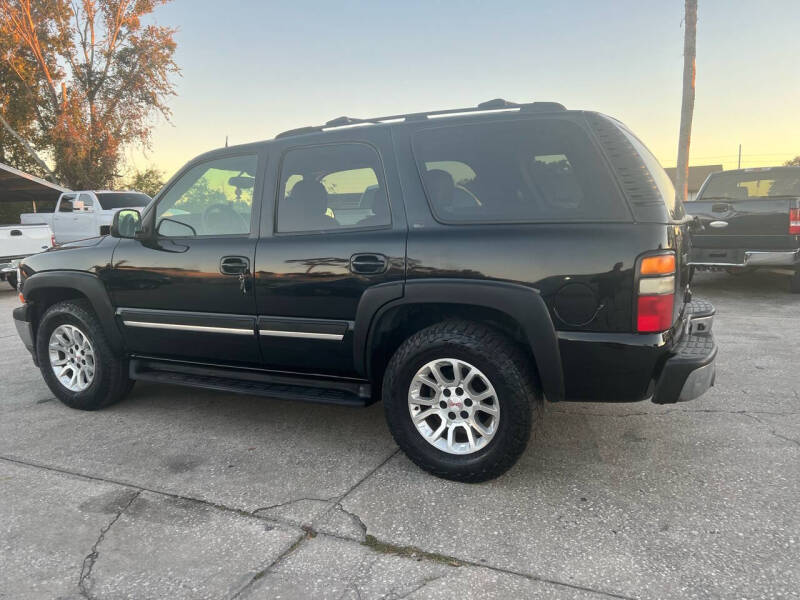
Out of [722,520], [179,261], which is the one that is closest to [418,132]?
[179,261]

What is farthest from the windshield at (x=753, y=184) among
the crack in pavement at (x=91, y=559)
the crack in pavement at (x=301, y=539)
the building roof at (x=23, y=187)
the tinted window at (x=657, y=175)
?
the building roof at (x=23, y=187)

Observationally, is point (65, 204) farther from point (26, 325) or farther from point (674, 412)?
point (674, 412)

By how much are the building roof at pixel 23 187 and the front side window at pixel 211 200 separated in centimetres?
1379

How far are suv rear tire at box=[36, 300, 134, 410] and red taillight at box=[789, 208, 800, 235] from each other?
791 centimetres

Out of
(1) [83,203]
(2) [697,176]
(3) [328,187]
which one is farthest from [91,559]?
(2) [697,176]

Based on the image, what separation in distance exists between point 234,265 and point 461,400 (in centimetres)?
154

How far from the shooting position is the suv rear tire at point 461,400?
113 inches

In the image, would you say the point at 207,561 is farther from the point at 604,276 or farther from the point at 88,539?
the point at 604,276

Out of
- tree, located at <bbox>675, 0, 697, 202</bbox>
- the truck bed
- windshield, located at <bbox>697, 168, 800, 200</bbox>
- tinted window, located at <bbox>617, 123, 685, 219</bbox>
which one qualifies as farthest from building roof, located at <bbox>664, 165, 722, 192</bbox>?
tinted window, located at <bbox>617, 123, 685, 219</bbox>

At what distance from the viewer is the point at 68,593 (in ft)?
7.24

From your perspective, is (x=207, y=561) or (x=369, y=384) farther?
(x=369, y=384)

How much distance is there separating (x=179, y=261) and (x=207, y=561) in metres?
1.95

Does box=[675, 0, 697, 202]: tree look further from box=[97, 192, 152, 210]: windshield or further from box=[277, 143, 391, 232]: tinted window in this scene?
box=[97, 192, 152, 210]: windshield

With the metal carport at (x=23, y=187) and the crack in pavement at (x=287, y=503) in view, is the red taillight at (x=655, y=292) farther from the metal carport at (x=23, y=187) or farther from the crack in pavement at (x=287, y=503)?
the metal carport at (x=23, y=187)
